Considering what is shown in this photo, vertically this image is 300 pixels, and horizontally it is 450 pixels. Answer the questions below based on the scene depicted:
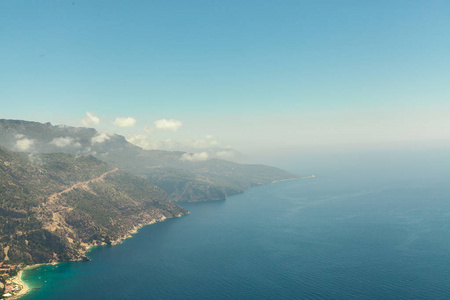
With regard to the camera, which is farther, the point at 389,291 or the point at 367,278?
the point at 367,278

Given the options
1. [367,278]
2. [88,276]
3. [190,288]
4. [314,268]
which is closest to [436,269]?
[367,278]

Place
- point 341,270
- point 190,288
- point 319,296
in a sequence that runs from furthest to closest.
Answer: point 341,270
point 190,288
point 319,296

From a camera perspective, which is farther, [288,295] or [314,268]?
[314,268]

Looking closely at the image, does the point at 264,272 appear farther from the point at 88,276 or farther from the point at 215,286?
the point at 88,276

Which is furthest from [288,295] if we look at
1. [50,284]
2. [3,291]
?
[3,291]

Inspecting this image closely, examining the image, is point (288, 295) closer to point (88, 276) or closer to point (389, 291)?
point (389, 291)

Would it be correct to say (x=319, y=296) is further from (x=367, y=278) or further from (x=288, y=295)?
(x=367, y=278)

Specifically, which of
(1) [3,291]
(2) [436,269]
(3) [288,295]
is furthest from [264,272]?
(1) [3,291]

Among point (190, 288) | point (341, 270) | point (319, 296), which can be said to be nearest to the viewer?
point (319, 296)
